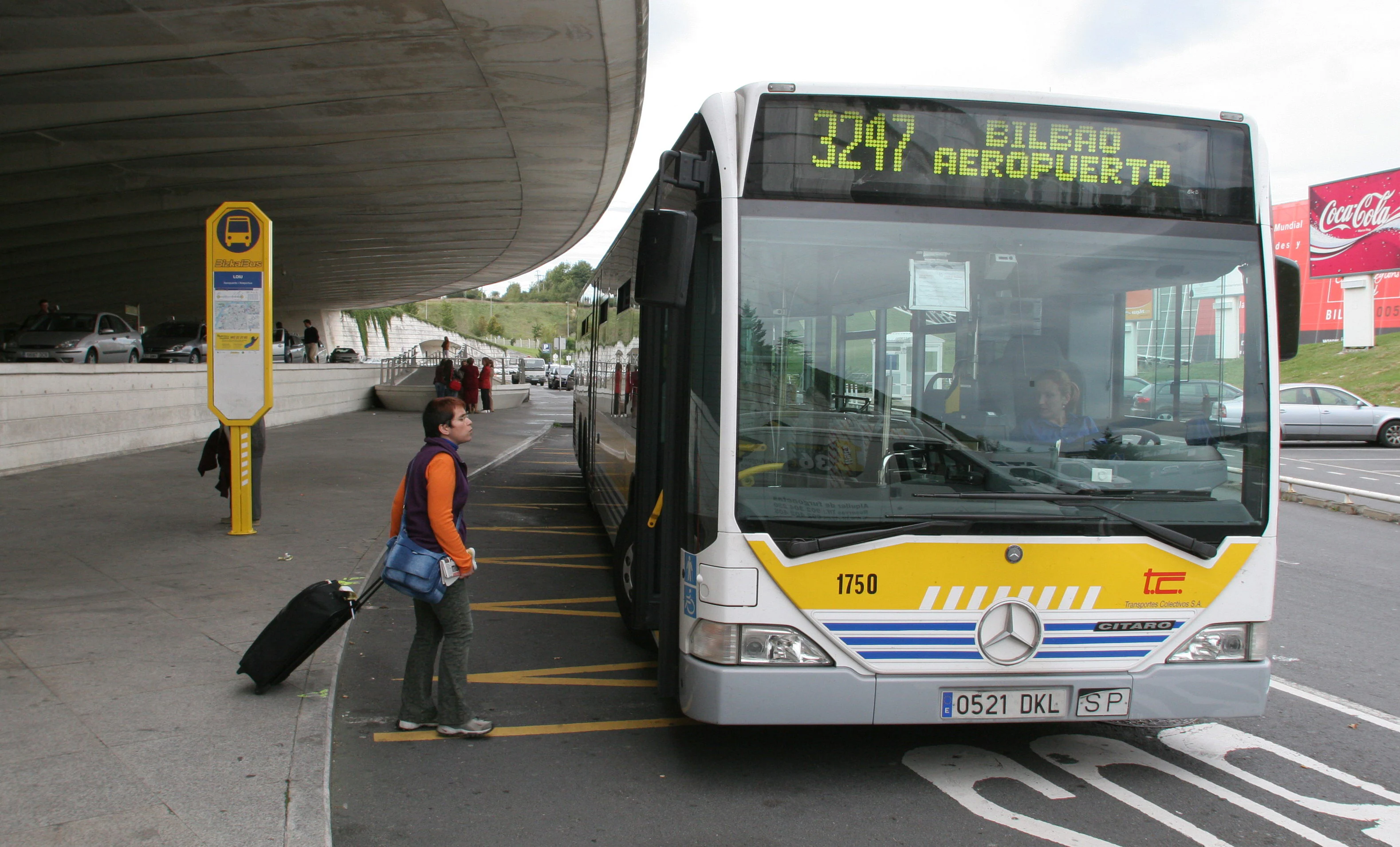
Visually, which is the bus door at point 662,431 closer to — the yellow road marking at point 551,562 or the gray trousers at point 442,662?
the gray trousers at point 442,662

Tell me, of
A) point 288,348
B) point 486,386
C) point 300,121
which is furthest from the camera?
point 288,348

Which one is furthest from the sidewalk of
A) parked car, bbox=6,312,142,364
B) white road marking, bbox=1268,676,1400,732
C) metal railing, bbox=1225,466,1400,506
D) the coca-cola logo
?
the coca-cola logo

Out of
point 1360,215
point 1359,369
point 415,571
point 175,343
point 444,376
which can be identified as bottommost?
point 415,571

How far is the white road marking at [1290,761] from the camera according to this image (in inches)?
161

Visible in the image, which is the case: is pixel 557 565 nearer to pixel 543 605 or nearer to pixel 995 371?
pixel 543 605

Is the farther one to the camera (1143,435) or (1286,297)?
(1286,297)

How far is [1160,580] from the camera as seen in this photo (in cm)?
421

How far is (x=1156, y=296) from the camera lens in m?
4.35

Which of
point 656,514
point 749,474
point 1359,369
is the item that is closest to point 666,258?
point 749,474

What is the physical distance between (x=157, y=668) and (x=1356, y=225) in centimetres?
3891

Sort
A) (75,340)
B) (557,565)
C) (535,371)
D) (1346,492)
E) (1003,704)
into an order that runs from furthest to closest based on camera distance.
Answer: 1. (535,371)
2. (75,340)
3. (1346,492)
4. (557,565)
5. (1003,704)

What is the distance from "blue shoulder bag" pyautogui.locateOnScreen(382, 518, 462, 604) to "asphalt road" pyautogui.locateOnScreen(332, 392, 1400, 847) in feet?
2.46

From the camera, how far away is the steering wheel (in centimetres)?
427

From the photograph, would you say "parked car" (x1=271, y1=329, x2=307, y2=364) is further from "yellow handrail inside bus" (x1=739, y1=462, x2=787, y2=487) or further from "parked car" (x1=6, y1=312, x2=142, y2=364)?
"yellow handrail inside bus" (x1=739, y1=462, x2=787, y2=487)
